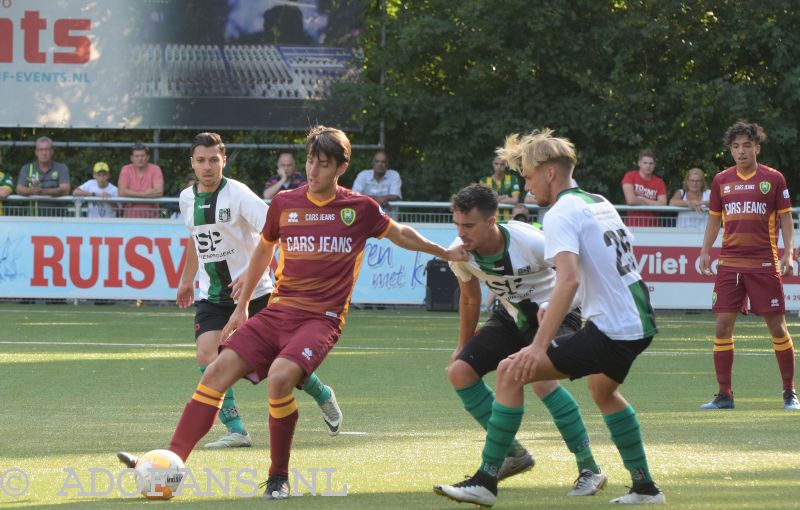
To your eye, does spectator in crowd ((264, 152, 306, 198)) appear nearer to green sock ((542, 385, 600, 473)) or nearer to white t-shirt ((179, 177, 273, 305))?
white t-shirt ((179, 177, 273, 305))

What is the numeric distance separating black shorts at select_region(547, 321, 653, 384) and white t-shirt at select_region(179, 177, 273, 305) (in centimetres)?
286

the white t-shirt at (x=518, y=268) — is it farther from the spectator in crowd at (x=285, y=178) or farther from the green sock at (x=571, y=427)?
the spectator in crowd at (x=285, y=178)

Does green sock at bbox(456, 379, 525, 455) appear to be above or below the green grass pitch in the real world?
above

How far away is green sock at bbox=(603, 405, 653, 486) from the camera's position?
6312 millimetres

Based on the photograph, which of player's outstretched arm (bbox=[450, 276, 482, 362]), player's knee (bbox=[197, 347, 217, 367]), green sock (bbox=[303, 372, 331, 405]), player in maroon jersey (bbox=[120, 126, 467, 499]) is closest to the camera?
player in maroon jersey (bbox=[120, 126, 467, 499])

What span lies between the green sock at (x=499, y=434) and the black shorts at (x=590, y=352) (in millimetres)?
317

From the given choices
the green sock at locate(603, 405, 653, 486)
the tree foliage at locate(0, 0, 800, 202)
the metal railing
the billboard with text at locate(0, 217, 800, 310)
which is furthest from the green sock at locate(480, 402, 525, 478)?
the tree foliage at locate(0, 0, 800, 202)

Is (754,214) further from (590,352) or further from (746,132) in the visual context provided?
(590,352)

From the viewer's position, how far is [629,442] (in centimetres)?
633

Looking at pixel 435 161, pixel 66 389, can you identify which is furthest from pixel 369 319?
pixel 66 389

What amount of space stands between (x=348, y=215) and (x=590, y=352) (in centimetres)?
152

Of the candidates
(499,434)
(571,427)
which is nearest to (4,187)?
(571,427)

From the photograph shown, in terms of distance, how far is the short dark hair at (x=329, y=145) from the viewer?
6832mm

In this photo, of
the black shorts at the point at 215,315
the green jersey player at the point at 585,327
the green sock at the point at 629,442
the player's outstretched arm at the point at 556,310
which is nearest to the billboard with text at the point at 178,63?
the black shorts at the point at 215,315
